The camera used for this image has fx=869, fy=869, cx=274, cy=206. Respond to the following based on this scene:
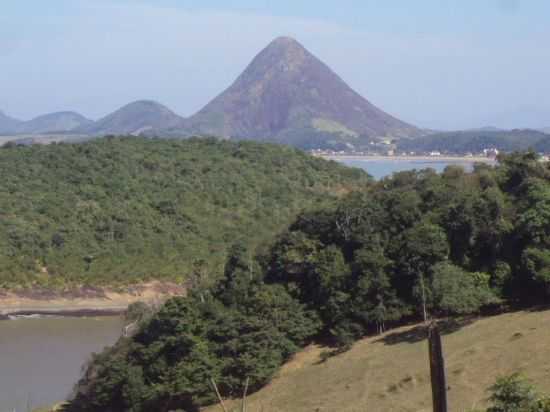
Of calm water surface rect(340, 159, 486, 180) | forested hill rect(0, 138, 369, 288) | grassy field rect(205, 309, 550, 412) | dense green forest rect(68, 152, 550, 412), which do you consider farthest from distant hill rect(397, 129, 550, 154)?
grassy field rect(205, 309, 550, 412)

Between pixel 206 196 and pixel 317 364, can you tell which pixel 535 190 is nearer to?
pixel 317 364

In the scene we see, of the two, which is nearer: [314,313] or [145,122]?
[314,313]

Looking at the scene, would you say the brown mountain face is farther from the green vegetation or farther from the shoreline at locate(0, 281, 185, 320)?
the green vegetation

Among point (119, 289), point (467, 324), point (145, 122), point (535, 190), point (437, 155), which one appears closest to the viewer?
point (467, 324)

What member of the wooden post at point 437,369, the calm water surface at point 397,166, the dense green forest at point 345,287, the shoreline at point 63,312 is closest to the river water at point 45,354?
the shoreline at point 63,312

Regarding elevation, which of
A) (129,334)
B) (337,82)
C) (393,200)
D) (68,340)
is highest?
(337,82)

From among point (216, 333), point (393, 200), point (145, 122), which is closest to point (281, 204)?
point (393, 200)
